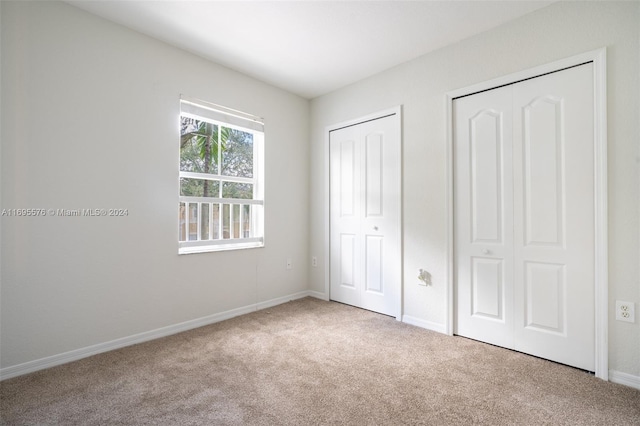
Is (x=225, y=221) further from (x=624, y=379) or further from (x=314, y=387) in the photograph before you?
(x=624, y=379)

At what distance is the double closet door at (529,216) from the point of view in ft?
6.84

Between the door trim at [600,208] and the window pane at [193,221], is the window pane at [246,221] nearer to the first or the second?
the window pane at [193,221]

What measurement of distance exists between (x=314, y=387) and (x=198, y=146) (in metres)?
2.43

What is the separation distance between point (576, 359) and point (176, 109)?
12.0 feet

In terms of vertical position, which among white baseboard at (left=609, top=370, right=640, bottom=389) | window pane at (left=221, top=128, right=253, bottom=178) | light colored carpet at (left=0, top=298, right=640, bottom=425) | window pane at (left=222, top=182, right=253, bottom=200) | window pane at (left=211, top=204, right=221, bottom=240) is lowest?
light colored carpet at (left=0, top=298, right=640, bottom=425)

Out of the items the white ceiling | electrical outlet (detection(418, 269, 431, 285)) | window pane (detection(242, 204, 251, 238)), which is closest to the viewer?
the white ceiling

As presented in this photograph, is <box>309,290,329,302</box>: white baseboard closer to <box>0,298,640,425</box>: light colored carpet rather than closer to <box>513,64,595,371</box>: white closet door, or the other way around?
<box>0,298,640,425</box>: light colored carpet

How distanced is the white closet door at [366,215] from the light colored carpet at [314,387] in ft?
2.56

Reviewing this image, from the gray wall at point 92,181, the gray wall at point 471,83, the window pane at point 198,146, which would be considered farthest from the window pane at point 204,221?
the gray wall at point 471,83

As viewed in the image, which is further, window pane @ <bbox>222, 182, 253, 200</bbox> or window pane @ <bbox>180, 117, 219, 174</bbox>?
window pane @ <bbox>222, 182, 253, 200</bbox>

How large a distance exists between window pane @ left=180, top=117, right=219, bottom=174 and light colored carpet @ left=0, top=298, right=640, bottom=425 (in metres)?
1.59

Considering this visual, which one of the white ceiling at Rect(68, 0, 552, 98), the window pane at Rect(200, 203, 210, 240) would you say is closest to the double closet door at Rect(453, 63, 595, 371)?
the white ceiling at Rect(68, 0, 552, 98)

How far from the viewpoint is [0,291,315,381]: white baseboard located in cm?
202

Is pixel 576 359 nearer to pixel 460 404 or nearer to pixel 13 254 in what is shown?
pixel 460 404
